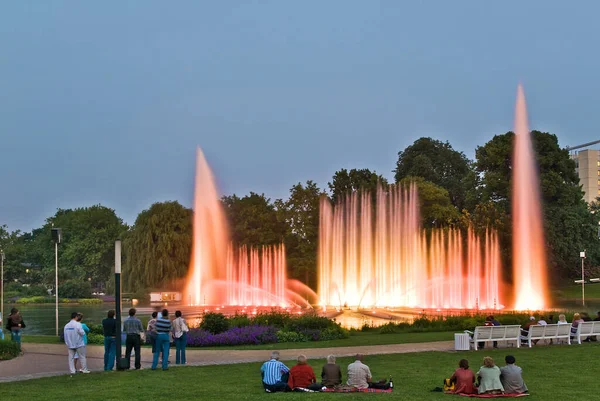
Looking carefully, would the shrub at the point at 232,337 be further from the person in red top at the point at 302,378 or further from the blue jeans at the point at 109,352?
the person in red top at the point at 302,378

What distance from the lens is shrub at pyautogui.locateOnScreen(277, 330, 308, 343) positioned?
27766mm

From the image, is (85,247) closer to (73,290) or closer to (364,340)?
(73,290)

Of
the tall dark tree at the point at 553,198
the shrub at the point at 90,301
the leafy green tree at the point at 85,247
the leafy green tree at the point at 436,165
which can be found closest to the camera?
the tall dark tree at the point at 553,198

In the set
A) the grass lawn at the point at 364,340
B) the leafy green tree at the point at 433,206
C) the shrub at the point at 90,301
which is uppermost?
the leafy green tree at the point at 433,206

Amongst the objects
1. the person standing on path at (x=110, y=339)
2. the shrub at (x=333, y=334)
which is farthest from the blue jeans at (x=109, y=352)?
the shrub at (x=333, y=334)

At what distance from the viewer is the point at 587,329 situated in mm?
26203

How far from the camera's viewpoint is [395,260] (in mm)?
61000

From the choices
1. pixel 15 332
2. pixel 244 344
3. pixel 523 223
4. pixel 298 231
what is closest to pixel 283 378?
pixel 244 344

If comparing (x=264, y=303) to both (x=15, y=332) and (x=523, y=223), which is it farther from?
(x=15, y=332)

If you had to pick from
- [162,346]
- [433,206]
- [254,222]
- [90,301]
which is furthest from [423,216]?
[162,346]

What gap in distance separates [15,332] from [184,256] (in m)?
49.3

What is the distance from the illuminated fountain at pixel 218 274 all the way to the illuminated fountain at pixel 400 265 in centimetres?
415

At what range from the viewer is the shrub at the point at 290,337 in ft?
91.1

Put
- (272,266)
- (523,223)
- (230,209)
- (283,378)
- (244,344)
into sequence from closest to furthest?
(283,378) < (244,344) < (523,223) < (272,266) < (230,209)
